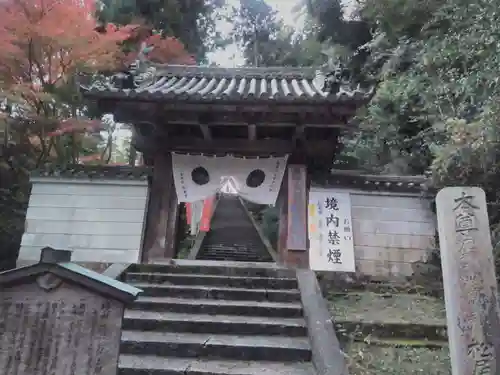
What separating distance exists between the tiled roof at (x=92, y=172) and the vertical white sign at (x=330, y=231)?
3511 mm

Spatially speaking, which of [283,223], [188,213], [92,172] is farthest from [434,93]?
[188,213]

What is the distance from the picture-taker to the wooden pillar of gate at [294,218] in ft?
26.7

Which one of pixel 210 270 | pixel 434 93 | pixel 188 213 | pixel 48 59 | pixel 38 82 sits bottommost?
pixel 210 270

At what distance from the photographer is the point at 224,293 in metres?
6.58

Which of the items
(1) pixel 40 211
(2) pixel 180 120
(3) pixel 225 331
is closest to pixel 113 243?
(1) pixel 40 211

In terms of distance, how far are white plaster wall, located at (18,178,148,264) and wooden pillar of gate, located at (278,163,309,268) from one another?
9.15 feet

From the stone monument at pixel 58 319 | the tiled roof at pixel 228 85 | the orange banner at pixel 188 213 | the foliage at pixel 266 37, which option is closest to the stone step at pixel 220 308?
the stone monument at pixel 58 319

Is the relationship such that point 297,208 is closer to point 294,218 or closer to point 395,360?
point 294,218

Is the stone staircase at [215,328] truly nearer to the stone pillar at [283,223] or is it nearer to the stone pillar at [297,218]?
the stone pillar at [297,218]

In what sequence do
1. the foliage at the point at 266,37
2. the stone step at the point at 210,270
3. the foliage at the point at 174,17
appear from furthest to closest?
the foliage at the point at 266,37 → the foliage at the point at 174,17 → the stone step at the point at 210,270

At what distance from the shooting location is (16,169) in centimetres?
1201

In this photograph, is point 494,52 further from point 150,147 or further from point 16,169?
point 16,169

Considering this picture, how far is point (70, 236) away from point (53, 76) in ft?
17.7

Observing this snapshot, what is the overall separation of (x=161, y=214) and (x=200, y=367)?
166 inches
